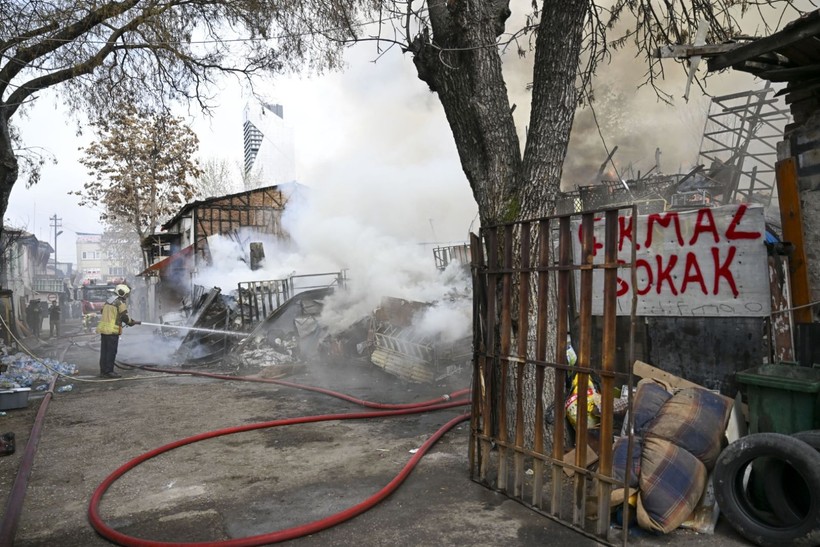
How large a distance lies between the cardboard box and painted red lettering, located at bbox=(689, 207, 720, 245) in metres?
8.79

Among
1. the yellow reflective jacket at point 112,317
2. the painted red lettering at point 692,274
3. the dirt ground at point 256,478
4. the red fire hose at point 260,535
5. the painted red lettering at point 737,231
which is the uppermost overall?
the painted red lettering at point 737,231

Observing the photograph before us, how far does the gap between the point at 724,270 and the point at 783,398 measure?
167cm

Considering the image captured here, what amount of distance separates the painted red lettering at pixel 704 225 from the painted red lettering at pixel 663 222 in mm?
131

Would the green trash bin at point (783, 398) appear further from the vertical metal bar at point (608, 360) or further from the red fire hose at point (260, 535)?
the red fire hose at point (260, 535)

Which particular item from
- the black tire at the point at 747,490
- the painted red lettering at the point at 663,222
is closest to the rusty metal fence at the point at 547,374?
the black tire at the point at 747,490

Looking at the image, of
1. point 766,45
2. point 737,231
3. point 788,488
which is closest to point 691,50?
point 766,45

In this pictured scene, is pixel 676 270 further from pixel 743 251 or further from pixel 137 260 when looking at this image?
pixel 137 260

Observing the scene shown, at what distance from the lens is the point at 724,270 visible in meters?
5.05

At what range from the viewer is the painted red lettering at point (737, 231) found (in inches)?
193

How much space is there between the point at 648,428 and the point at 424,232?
19245mm

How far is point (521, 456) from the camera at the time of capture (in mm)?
3854

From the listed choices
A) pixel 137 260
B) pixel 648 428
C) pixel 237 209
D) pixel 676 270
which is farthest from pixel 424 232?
pixel 137 260

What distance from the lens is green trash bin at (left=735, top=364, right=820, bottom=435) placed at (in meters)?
3.57

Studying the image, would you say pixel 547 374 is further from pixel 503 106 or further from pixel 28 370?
pixel 28 370
